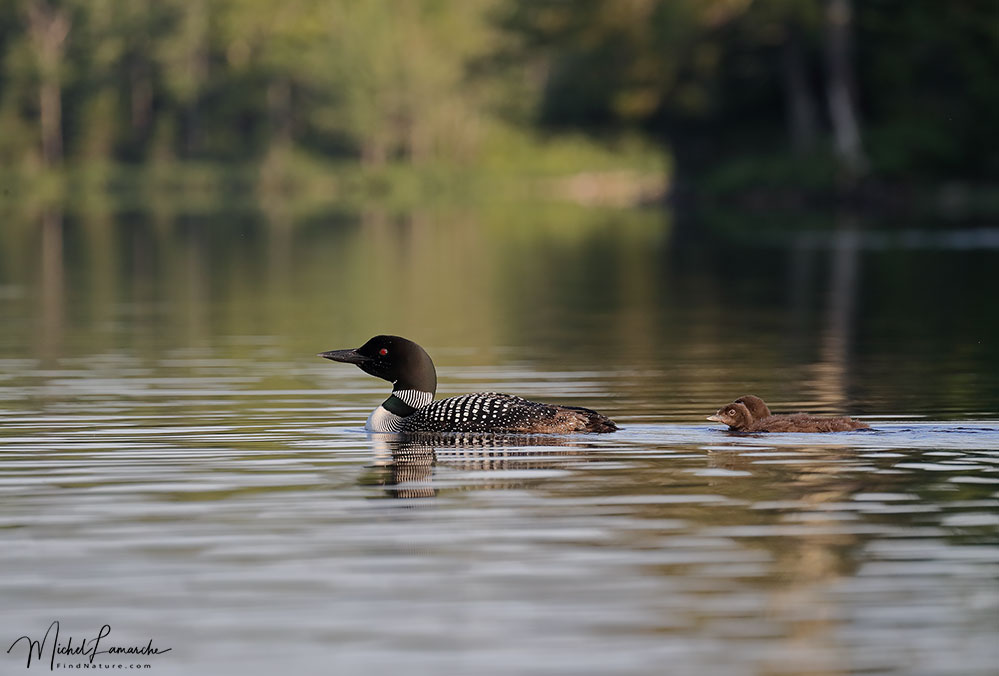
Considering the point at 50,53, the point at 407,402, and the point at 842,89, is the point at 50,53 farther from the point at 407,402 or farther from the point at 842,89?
the point at 407,402

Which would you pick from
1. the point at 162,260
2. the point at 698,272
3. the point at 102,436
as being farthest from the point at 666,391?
the point at 162,260

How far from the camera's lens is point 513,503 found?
11875 mm

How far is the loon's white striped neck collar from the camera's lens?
15.1 m

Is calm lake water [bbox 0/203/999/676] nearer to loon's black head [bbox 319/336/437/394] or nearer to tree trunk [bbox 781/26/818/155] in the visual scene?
loon's black head [bbox 319/336/437/394]

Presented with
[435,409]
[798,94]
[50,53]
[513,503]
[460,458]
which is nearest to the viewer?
[513,503]

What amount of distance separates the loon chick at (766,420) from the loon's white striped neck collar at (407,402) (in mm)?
2089

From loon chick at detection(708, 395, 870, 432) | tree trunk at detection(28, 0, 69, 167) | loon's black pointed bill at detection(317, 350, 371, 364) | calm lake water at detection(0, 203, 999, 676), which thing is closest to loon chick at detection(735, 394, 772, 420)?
loon chick at detection(708, 395, 870, 432)

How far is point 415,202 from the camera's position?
108m

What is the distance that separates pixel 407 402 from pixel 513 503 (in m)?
3.40

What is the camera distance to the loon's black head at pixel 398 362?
15.2 metres

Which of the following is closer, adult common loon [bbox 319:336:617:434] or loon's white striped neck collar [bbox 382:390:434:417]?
adult common loon [bbox 319:336:617:434]

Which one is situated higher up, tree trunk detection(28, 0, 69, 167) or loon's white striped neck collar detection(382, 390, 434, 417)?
tree trunk detection(28, 0, 69, 167)

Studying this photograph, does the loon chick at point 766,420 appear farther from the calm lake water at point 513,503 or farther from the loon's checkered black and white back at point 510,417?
the loon's checkered black and white back at point 510,417

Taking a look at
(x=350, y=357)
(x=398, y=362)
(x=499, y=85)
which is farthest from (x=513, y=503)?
(x=499, y=85)
